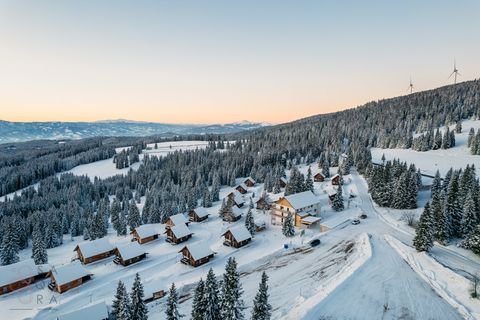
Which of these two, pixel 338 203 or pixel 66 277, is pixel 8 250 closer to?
pixel 66 277

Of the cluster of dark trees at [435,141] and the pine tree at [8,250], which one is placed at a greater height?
the cluster of dark trees at [435,141]

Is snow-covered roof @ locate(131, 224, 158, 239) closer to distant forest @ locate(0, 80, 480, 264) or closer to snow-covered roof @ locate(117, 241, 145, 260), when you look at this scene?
snow-covered roof @ locate(117, 241, 145, 260)

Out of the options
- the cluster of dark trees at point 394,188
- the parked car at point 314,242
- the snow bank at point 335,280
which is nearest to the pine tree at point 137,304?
the snow bank at point 335,280

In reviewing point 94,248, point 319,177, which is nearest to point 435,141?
point 319,177

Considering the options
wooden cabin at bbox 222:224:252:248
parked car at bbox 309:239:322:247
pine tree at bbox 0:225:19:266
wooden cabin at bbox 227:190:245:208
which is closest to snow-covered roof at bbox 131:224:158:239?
wooden cabin at bbox 222:224:252:248

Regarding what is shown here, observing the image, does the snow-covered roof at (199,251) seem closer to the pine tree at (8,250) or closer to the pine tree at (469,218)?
the pine tree at (8,250)

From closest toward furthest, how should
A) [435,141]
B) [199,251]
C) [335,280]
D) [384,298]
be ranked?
[384,298], [335,280], [199,251], [435,141]

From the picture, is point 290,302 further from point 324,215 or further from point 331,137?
point 331,137
